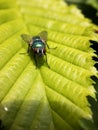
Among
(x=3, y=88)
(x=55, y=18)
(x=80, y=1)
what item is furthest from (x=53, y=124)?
(x=80, y=1)

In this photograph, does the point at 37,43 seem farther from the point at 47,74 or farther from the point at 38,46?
the point at 47,74

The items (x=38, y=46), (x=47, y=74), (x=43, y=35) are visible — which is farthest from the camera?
(x=43, y=35)

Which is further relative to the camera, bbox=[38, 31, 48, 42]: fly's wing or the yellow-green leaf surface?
bbox=[38, 31, 48, 42]: fly's wing

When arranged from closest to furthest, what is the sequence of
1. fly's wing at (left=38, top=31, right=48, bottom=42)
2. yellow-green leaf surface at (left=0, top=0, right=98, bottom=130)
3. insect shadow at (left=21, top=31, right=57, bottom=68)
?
1. yellow-green leaf surface at (left=0, top=0, right=98, bottom=130)
2. insect shadow at (left=21, top=31, right=57, bottom=68)
3. fly's wing at (left=38, top=31, right=48, bottom=42)

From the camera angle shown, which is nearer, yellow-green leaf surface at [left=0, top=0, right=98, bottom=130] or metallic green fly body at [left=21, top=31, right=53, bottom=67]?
yellow-green leaf surface at [left=0, top=0, right=98, bottom=130]

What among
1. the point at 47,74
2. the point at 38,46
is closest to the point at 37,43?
the point at 38,46

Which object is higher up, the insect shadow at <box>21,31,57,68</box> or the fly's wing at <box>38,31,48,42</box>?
the fly's wing at <box>38,31,48,42</box>

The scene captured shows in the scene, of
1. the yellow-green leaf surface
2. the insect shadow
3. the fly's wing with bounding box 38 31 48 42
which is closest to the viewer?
the yellow-green leaf surface
